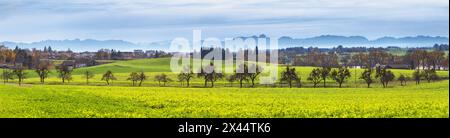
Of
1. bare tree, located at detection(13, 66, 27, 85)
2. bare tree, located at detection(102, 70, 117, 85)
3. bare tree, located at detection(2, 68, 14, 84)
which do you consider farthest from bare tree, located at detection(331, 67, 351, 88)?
bare tree, located at detection(2, 68, 14, 84)

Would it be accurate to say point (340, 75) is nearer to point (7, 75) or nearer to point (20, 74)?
point (20, 74)

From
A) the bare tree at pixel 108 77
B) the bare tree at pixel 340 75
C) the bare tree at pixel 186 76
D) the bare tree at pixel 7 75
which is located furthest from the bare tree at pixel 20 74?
the bare tree at pixel 340 75

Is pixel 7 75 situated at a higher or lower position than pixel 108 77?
higher

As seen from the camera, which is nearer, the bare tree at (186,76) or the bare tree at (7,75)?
the bare tree at (186,76)

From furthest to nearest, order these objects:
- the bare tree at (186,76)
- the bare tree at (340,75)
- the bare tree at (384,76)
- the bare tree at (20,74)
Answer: the bare tree at (20,74), the bare tree at (186,76), the bare tree at (340,75), the bare tree at (384,76)

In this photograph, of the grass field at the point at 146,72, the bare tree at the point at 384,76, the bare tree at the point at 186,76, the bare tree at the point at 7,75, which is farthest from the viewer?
the bare tree at the point at 7,75

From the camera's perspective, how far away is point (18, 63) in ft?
478

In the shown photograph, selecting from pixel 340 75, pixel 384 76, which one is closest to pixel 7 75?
pixel 340 75

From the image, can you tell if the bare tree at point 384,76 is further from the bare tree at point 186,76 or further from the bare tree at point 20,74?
the bare tree at point 20,74
